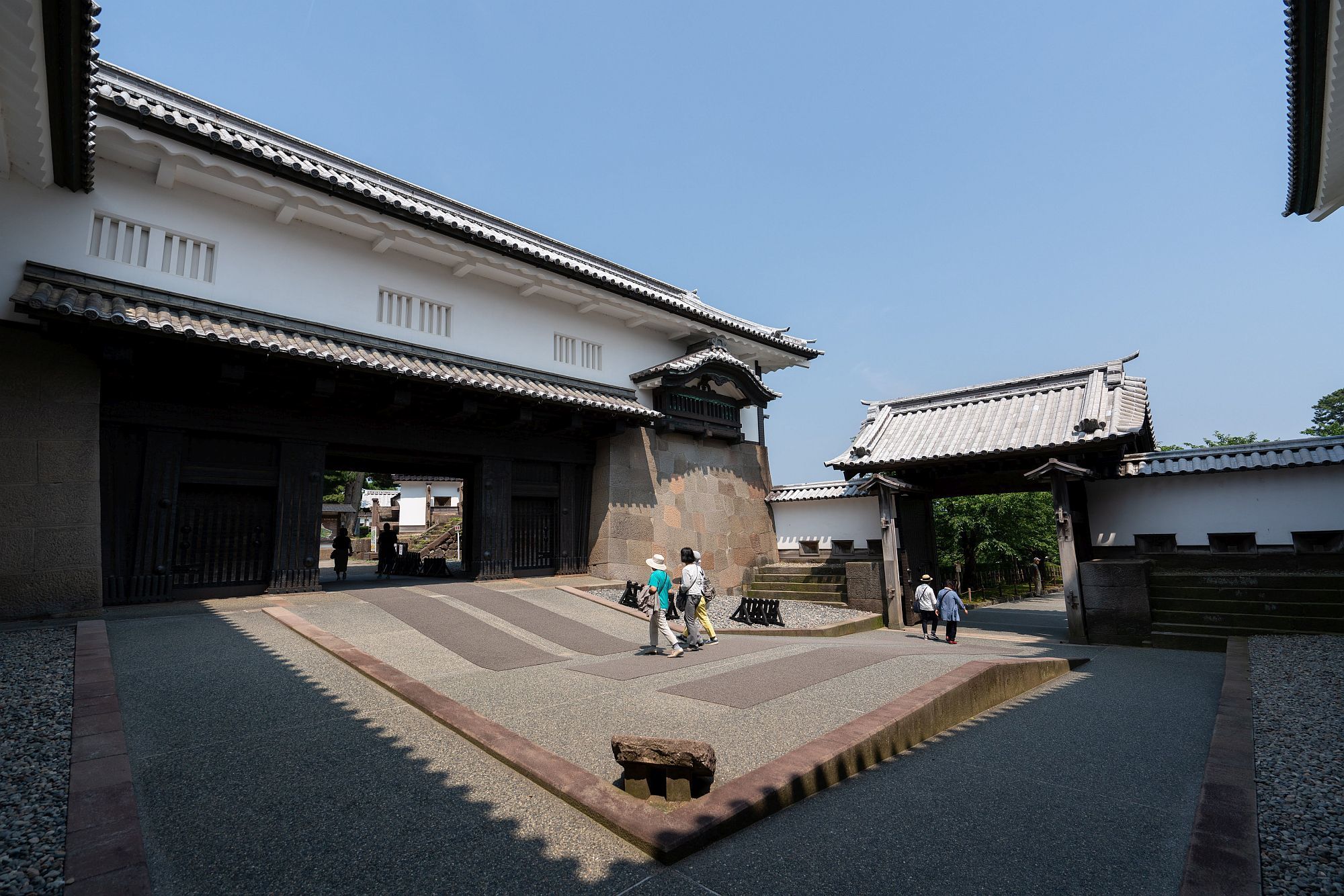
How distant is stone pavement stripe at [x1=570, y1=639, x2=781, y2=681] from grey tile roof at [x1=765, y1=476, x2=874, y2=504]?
768cm

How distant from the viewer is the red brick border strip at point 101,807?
2740 millimetres

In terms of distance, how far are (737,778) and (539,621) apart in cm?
656

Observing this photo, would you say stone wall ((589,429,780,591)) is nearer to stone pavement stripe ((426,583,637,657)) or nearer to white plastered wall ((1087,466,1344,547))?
stone pavement stripe ((426,583,637,657))

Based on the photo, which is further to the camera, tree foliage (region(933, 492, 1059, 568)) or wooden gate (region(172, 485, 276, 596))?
tree foliage (region(933, 492, 1059, 568))

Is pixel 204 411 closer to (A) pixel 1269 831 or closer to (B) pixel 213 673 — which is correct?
(B) pixel 213 673

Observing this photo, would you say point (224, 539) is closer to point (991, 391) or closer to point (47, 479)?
point (47, 479)

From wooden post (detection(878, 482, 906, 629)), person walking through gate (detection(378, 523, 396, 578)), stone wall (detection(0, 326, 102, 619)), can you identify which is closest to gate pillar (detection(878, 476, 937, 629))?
wooden post (detection(878, 482, 906, 629))

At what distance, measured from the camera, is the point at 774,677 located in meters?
7.24

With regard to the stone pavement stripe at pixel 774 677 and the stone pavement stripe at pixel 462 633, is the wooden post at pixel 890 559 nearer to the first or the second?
the stone pavement stripe at pixel 774 677

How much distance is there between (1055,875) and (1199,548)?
13082mm

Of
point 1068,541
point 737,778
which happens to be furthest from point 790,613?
point 737,778

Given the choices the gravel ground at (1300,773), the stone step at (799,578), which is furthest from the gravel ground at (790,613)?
the gravel ground at (1300,773)

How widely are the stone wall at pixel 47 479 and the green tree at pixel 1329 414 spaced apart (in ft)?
205

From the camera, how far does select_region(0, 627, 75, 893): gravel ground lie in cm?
280
